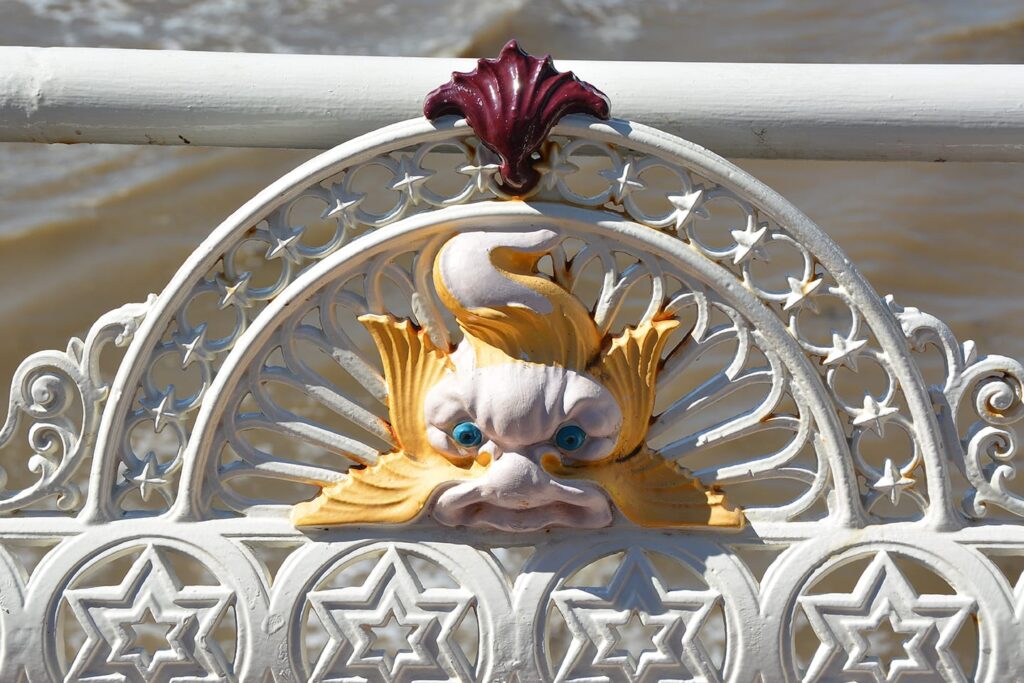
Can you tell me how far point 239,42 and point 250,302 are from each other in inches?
126

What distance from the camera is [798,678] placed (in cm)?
141

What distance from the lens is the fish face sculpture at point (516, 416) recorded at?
4.35 ft

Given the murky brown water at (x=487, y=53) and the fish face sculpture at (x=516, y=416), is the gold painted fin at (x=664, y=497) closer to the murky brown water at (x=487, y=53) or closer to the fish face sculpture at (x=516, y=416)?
the fish face sculpture at (x=516, y=416)

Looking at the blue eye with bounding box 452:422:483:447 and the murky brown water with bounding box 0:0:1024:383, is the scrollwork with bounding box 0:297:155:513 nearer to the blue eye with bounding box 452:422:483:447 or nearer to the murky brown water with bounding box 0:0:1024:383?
the blue eye with bounding box 452:422:483:447

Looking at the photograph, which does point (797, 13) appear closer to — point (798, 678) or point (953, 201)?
point (953, 201)

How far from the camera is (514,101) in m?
1.27

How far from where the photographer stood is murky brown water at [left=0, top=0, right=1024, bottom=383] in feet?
10.4

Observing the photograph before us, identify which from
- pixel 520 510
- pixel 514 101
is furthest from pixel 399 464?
pixel 514 101

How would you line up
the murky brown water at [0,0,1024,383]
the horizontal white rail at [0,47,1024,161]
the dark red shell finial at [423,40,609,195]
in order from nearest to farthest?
1. the dark red shell finial at [423,40,609,195]
2. the horizontal white rail at [0,47,1024,161]
3. the murky brown water at [0,0,1024,383]

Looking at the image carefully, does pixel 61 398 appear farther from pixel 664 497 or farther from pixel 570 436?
pixel 664 497

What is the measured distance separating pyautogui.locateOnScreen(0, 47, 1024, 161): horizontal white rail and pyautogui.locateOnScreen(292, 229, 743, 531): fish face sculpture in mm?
197

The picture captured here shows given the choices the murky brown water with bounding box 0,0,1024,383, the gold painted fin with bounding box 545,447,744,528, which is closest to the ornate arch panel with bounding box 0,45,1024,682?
the gold painted fin with bounding box 545,447,744,528

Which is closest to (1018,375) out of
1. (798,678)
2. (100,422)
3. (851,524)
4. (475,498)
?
(851,524)

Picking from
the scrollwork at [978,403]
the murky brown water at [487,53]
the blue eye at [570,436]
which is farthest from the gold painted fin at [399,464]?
the murky brown water at [487,53]
